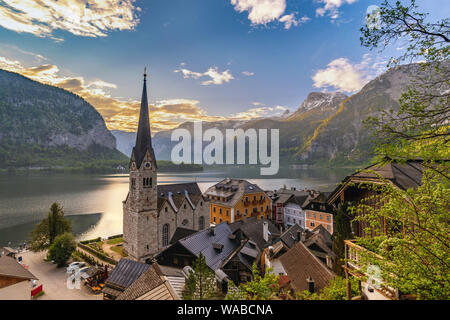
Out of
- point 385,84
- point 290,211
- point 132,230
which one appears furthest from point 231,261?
point 385,84

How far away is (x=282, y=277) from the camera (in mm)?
15984

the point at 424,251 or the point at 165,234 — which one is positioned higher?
the point at 424,251

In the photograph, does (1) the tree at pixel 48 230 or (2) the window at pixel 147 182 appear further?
(1) the tree at pixel 48 230

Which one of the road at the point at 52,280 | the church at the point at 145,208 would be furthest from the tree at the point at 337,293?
the church at the point at 145,208

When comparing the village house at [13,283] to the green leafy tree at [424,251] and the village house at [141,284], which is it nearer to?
the village house at [141,284]

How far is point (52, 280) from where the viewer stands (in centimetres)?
2567

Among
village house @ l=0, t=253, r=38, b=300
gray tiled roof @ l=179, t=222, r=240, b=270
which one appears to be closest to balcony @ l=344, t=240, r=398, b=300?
gray tiled roof @ l=179, t=222, r=240, b=270

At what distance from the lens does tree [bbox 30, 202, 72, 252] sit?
1303 inches

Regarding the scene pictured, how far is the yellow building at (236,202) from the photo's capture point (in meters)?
41.4

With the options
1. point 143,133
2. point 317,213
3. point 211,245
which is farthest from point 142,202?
point 317,213

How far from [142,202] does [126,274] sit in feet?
41.7

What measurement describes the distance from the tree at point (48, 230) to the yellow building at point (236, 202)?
933 inches

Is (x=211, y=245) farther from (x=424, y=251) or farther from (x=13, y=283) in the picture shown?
→ (x=424, y=251)

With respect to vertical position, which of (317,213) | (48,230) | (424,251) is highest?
(424,251)
